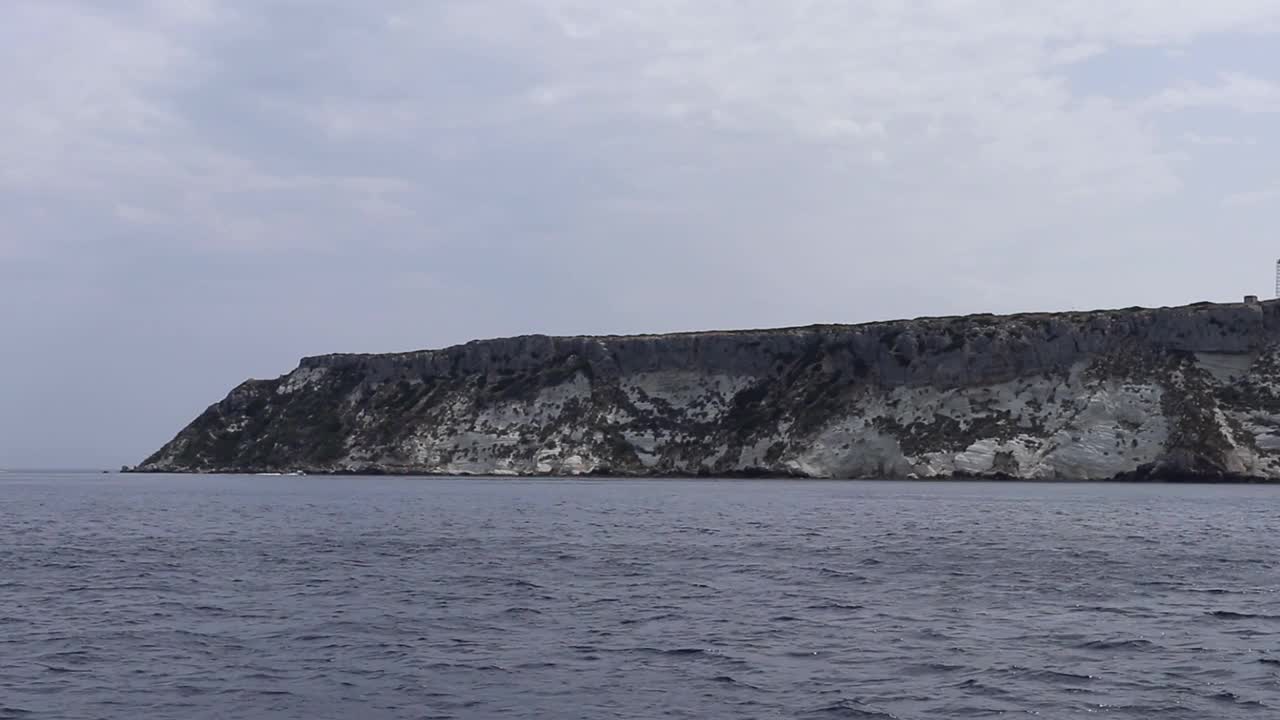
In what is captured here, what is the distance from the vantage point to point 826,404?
458 ft

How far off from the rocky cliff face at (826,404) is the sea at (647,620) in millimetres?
59439

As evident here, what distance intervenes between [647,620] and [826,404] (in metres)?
110

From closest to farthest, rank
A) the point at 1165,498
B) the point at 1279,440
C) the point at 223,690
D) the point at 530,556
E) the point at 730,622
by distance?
the point at 223,690
the point at 730,622
the point at 530,556
the point at 1165,498
the point at 1279,440

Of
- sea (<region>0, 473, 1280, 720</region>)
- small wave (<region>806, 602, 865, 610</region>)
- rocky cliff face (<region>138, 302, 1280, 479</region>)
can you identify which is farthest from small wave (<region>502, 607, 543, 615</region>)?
rocky cliff face (<region>138, 302, 1280, 479</region>)

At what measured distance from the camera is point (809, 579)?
40312 millimetres

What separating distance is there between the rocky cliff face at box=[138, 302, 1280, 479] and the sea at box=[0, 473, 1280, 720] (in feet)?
195

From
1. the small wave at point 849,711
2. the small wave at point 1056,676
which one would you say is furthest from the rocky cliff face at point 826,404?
the small wave at point 849,711

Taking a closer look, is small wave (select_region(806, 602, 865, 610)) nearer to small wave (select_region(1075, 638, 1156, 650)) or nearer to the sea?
the sea

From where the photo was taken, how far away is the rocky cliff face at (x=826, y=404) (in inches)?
4781

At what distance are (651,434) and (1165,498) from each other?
72644 millimetres

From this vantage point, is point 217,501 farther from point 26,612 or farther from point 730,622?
point 730,622

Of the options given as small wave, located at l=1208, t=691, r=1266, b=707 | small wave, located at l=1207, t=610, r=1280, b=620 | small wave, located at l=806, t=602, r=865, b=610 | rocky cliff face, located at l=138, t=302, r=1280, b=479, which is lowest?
small wave, located at l=1208, t=691, r=1266, b=707

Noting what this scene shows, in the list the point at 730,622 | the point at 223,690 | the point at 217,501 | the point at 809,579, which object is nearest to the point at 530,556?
the point at 809,579

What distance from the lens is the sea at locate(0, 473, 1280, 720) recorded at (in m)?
22.8
